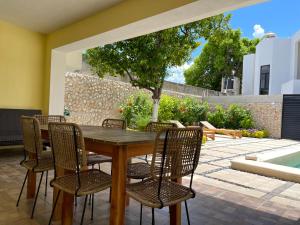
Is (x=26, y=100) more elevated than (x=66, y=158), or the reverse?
(x=26, y=100)

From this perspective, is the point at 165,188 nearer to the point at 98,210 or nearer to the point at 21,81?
the point at 98,210

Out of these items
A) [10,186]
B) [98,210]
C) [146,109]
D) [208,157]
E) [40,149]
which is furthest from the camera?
[146,109]

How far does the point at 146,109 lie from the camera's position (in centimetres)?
1080

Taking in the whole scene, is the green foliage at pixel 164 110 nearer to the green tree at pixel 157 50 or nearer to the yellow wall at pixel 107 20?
the green tree at pixel 157 50

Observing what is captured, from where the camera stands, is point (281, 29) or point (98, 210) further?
point (281, 29)

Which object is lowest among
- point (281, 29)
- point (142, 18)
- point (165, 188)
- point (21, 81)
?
point (165, 188)

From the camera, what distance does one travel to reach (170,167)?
215 centimetres

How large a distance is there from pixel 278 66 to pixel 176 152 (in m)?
15.8

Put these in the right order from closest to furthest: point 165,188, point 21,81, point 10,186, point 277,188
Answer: point 165,188 < point 10,186 < point 277,188 < point 21,81

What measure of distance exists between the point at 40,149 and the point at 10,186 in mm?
1365

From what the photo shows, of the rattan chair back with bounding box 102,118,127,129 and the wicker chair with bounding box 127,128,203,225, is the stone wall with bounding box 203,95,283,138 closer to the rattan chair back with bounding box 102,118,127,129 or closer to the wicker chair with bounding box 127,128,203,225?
the rattan chair back with bounding box 102,118,127,129

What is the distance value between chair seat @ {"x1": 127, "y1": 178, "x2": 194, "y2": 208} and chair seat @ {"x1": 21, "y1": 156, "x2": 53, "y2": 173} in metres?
1.10

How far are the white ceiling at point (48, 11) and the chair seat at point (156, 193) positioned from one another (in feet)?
10.1

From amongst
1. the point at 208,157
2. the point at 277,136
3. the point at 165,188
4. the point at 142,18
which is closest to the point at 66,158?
the point at 165,188
